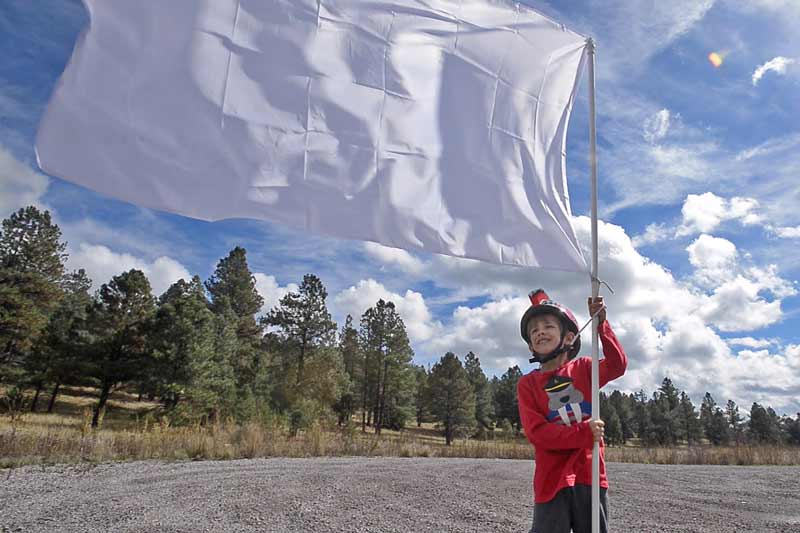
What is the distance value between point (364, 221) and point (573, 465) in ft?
5.92

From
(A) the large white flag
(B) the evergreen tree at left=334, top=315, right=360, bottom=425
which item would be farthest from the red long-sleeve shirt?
(B) the evergreen tree at left=334, top=315, right=360, bottom=425

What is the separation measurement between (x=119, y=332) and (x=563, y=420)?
3844cm

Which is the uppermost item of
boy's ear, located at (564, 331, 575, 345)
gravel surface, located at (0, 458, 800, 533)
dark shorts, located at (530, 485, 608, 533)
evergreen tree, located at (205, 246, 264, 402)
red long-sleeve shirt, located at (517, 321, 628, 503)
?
evergreen tree, located at (205, 246, 264, 402)

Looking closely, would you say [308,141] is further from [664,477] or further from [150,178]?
[664,477]

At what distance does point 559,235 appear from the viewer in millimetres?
3152

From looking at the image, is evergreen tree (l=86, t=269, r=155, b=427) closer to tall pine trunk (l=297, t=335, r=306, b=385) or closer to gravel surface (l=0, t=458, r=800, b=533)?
tall pine trunk (l=297, t=335, r=306, b=385)

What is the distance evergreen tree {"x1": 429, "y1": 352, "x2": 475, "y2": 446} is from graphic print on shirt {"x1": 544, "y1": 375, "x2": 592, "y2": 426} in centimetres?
5161

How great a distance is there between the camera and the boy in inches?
107

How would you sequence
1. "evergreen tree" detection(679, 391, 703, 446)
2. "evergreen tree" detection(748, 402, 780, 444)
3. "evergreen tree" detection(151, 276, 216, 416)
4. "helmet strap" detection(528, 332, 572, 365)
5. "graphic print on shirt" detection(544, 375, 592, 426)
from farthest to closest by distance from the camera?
"evergreen tree" detection(679, 391, 703, 446) < "evergreen tree" detection(748, 402, 780, 444) < "evergreen tree" detection(151, 276, 216, 416) < "helmet strap" detection(528, 332, 572, 365) < "graphic print on shirt" detection(544, 375, 592, 426)

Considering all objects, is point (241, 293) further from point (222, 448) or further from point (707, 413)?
point (707, 413)

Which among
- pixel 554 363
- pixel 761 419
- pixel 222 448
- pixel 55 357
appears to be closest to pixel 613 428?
pixel 761 419

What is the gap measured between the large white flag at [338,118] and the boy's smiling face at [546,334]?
34cm

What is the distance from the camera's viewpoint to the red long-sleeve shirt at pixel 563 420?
2709 millimetres

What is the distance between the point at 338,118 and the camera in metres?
3.13
